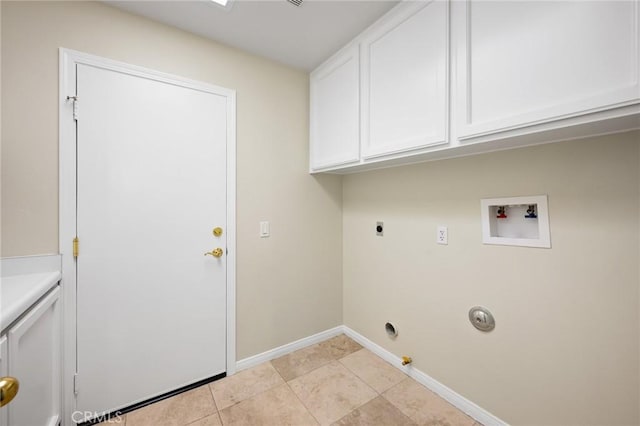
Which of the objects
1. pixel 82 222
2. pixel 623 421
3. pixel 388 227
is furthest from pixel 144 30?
pixel 623 421

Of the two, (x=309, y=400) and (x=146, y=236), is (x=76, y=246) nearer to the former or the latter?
(x=146, y=236)

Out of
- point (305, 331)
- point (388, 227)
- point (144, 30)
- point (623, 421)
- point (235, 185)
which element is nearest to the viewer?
point (623, 421)

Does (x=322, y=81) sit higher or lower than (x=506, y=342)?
higher

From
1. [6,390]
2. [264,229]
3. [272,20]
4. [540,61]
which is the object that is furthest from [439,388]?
[272,20]

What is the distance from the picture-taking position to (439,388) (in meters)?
1.68

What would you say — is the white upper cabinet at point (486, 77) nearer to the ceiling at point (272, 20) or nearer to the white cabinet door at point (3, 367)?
the ceiling at point (272, 20)

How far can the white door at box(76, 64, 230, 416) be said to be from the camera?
146cm

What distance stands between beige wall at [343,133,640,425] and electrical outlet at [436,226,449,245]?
Result: 0.11ft

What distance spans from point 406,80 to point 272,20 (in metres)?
0.93

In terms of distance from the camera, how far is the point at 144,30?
1584 millimetres

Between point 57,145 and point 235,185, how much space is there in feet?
3.11

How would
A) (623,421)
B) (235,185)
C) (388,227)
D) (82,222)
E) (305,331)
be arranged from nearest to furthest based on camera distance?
1. (623,421)
2. (82,222)
3. (235,185)
4. (388,227)
5. (305,331)

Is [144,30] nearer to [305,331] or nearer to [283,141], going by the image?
[283,141]

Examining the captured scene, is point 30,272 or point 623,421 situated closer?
point 623,421
